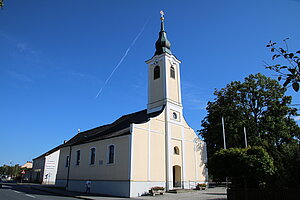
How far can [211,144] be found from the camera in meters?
32.2

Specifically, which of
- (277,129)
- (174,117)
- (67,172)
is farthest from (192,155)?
(67,172)

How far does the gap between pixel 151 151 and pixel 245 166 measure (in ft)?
34.9

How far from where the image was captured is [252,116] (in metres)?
30.1

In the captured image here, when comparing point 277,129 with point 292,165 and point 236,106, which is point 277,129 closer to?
point 236,106

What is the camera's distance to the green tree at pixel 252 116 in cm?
2800

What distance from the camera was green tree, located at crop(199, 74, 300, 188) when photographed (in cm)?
2800

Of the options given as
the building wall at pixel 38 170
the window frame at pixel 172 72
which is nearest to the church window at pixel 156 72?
the window frame at pixel 172 72

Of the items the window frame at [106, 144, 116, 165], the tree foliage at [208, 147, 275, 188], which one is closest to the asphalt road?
the window frame at [106, 144, 116, 165]

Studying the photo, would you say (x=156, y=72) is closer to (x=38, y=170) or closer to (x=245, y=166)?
(x=245, y=166)

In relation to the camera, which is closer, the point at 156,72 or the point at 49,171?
the point at 156,72

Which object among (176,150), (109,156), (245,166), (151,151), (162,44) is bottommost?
(245,166)

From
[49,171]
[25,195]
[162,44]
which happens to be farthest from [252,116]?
[49,171]

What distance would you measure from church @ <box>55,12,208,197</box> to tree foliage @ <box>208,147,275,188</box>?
8.22m

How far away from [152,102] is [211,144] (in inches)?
465
